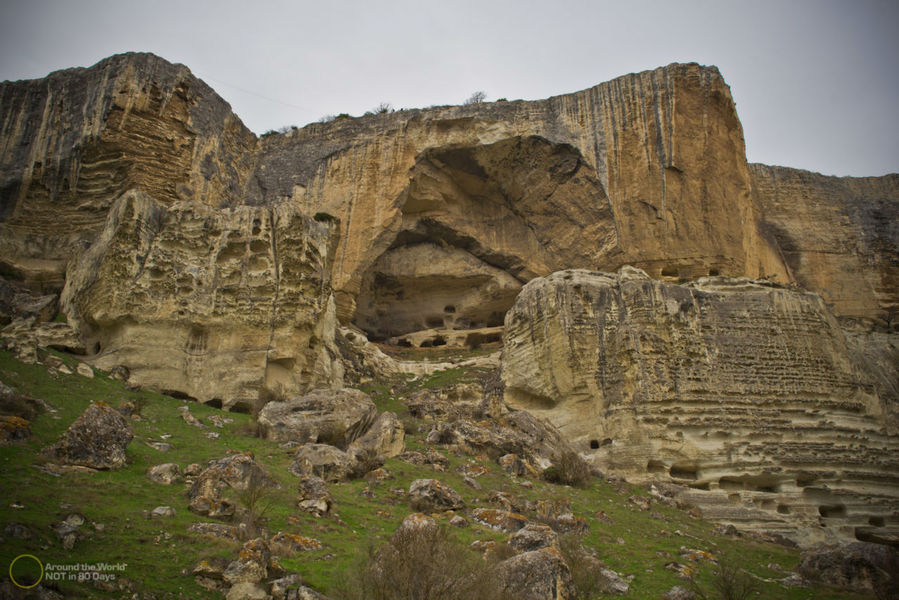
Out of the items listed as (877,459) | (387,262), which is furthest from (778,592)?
(387,262)

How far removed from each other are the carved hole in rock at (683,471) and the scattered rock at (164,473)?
1102 cm

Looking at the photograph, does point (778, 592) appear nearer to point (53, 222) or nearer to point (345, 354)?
point (345, 354)

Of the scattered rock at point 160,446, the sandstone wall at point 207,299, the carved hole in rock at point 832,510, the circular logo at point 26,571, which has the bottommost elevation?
the carved hole in rock at point 832,510

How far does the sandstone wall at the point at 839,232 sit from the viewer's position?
33281mm

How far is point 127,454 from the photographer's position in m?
9.50

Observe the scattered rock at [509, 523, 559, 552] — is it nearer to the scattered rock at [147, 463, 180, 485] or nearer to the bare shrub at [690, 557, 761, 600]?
the bare shrub at [690, 557, 761, 600]

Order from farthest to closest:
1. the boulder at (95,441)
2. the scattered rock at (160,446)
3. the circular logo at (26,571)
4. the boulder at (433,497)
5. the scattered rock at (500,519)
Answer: the scattered rock at (160,446) → the boulder at (433,497) → the scattered rock at (500,519) → the boulder at (95,441) → the circular logo at (26,571)

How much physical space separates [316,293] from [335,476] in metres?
8.27

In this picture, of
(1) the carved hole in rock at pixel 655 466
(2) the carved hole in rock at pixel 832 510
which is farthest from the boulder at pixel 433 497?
(2) the carved hole in rock at pixel 832 510

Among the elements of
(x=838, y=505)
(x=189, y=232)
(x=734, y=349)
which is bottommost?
(x=838, y=505)

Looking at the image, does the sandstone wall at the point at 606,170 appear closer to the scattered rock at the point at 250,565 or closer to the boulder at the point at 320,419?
the boulder at the point at 320,419

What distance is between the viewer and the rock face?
49.4 feet

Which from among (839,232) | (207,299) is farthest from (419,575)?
(839,232)

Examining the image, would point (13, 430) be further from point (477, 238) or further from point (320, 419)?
point (477, 238)
